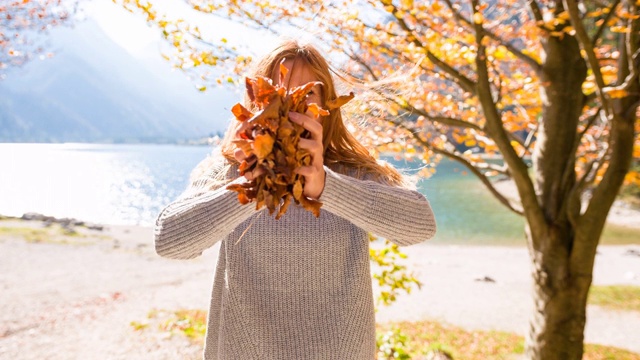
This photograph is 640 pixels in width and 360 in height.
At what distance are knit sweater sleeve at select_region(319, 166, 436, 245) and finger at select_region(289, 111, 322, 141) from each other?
24 cm

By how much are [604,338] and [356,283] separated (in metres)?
9.49

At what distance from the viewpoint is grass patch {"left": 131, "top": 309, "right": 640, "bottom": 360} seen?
7137mm

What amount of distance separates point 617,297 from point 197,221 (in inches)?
519

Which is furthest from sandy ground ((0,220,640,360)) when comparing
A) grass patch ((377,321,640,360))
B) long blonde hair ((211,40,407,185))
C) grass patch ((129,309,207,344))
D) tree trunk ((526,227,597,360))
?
long blonde hair ((211,40,407,185))

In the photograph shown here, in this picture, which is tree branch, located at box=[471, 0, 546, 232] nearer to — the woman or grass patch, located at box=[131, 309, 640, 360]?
the woman

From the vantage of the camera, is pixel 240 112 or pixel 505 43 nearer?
pixel 240 112

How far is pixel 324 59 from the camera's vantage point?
1566mm

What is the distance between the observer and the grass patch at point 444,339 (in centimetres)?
714

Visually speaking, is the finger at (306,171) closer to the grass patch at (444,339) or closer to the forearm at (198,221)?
the forearm at (198,221)

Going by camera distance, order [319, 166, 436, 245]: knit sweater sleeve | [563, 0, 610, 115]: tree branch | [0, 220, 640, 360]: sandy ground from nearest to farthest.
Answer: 1. [319, 166, 436, 245]: knit sweater sleeve
2. [563, 0, 610, 115]: tree branch
3. [0, 220, 640, 360]: sandy ground

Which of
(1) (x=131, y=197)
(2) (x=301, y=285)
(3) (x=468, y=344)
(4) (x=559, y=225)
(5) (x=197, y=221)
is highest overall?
(1) (x=131, y=197)

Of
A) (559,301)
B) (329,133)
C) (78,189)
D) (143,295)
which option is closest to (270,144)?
(329,133)

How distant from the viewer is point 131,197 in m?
46.8

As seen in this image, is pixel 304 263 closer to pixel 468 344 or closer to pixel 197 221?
pixel 197 221
